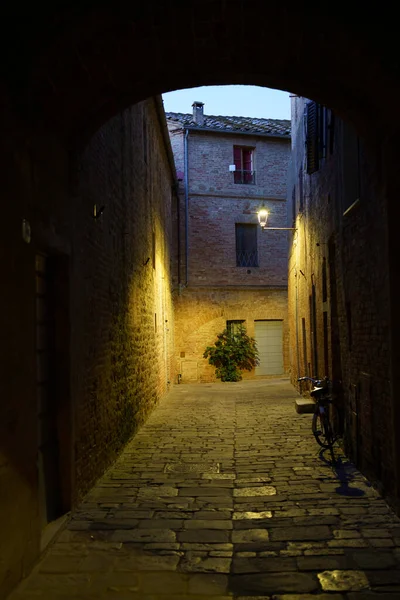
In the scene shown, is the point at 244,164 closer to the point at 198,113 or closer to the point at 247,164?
the point at 247,164

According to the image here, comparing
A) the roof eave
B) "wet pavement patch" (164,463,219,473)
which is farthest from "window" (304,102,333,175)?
the roof eave

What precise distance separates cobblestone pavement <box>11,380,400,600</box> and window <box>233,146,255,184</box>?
52.1 feet

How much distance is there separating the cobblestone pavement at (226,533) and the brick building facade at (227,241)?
13.0 m

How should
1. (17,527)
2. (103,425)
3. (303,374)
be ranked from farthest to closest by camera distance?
(303,374) → (103,425) → (17,527)

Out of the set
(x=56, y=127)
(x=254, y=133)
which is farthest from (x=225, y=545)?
(x=254, y=133)

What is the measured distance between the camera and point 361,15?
3631mm

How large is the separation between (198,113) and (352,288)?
56.8 feet

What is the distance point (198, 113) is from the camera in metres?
21.6

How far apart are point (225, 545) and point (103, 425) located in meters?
2.59

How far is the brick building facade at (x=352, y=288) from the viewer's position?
499 centimetres

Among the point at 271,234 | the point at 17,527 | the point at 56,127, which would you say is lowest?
the point at 17,527

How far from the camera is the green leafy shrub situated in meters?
19.6

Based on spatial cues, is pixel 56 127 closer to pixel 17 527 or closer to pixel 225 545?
pixel 17 527

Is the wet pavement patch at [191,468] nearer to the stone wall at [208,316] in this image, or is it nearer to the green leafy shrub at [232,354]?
the green leafy shrub at [232,354]
